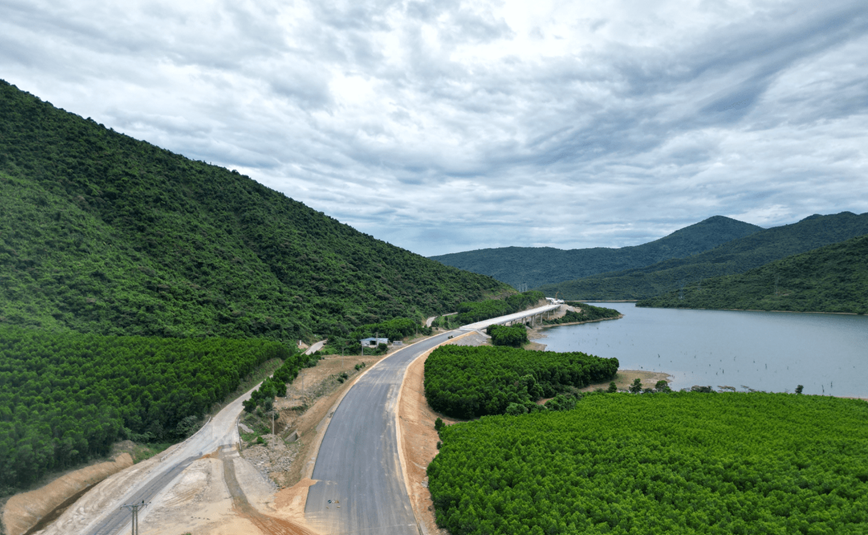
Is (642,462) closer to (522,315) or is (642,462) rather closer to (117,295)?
(117,295)

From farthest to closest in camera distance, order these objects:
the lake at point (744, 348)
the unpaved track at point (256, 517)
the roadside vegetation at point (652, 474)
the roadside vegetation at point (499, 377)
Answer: the lake at point (744, 348)
the roadside vegetation at point (499, 377)
the unpaved track at point (256, 517)
the roadside vegetation at point (652, 474)

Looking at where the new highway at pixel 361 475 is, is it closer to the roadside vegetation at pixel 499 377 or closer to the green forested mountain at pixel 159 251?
the roadside vegetation at pixel 499 377

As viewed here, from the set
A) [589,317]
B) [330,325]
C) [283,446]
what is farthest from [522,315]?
[283,446]

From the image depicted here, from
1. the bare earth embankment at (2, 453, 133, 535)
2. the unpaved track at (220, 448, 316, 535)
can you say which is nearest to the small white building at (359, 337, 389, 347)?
the unpaved track at (220, 448, 316, 535)

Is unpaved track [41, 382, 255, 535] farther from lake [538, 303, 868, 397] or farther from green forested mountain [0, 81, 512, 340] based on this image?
lake [538, 303, 868, 397]

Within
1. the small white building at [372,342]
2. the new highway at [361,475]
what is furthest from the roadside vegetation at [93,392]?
the small white building at [372,342]

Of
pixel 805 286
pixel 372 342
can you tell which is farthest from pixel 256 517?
pixel 805 286

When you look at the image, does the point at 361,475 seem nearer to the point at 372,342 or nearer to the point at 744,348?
the point at 372,342
